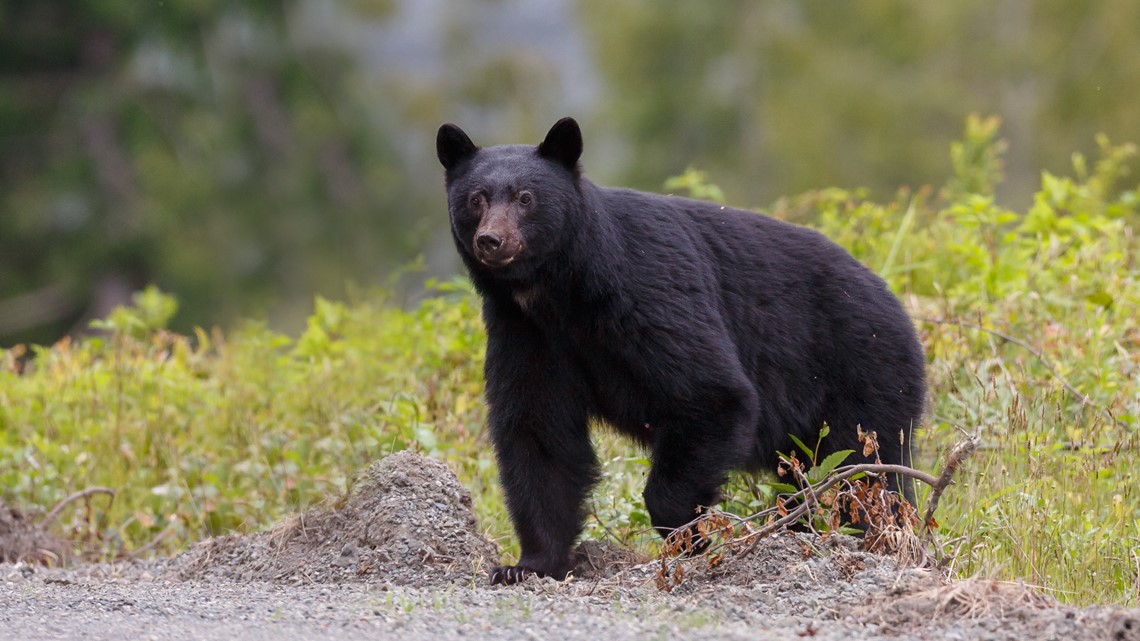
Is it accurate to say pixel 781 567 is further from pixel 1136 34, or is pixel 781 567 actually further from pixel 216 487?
pixel 1136 34

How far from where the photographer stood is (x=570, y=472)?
5289 millimetres

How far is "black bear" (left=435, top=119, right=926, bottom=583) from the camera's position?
199 inches

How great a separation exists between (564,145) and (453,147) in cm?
43

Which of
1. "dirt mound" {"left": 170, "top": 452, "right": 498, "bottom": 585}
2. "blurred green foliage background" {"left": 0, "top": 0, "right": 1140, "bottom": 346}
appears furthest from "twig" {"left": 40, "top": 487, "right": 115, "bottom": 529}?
"blurred green foliage background" {"left": 0, "top": 0, "right": 1140, "bottom": 346}

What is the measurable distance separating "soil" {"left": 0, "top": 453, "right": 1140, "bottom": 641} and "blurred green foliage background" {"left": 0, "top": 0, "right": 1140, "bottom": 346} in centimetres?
977

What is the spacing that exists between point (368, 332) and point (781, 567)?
444cm

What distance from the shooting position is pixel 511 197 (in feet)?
17.1

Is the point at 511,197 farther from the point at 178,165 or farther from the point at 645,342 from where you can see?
the point at 178,165

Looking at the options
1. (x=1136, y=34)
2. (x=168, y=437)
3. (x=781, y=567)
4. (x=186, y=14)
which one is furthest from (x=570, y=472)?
(x=1136, y=34)

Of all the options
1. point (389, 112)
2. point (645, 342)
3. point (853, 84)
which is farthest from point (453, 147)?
point (853, 84)

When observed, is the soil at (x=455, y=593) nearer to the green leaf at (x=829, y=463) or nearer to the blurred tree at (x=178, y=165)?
the green leaf at (x=829, y=463)

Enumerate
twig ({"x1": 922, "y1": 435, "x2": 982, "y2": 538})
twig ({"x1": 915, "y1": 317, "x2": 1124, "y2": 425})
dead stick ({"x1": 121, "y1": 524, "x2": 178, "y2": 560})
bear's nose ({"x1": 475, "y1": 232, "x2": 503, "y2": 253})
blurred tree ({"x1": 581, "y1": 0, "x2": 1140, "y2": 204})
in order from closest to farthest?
twig ({"x1": 922, "y1": 435, "x2": 982, "y2": 538}) → bear's nose ({"x1": 475, "y1": 232, "x2": 503, "y2": 253}) → twig ({"x1": 915, "y1": 317, "x2": 1124, "y2": 425}) → dead stick ({"x1": 121, "y1": 524, "x2": 178, "y2": 560}) → blurred tree ({"x1": 581, "y1": 0, "x2": 1140, "y2": 204})

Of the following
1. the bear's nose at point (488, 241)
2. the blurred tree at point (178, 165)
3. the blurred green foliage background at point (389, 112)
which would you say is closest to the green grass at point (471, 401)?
the bear's nose at point (488, 241)

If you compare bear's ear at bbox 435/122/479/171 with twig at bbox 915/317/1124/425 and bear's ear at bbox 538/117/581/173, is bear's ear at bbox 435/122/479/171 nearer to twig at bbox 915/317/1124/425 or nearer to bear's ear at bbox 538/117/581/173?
bear's ear at bbox 538/117/581/173
